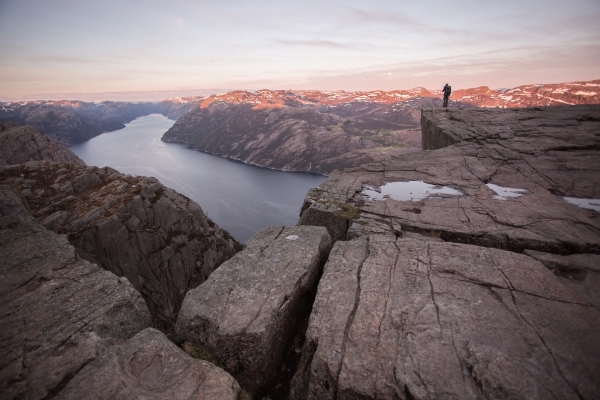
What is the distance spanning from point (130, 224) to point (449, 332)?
3876 cm

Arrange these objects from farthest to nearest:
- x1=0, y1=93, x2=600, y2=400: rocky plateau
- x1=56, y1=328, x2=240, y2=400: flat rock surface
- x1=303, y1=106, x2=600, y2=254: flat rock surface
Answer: x1=303, y1=106, x2=600, y2=254: flat rock surface → x1=0, y1=93, x2=600, y2=400: rocky plateau → x1=56, y1=328, x2=240, y2=400: flat rock surface

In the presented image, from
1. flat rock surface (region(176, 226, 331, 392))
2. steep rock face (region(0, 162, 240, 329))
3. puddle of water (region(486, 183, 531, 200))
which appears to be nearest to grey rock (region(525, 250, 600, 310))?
puddle of water (region(486, 183, 531, 200))

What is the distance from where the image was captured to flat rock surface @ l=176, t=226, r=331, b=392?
17.4 ft

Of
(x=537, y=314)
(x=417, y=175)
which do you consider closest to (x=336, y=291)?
(x=537, y=314)

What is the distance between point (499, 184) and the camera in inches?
487

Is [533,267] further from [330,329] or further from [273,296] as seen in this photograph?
[273,296]

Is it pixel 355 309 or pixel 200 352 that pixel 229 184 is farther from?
pixel 355 309

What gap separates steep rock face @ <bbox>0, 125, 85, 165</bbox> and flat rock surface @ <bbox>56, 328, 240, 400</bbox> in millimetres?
79832

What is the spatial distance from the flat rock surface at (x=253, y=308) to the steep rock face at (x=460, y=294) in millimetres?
729

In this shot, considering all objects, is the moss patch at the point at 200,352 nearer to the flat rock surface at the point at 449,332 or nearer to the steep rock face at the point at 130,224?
the flat rock surface at the point at 449,332

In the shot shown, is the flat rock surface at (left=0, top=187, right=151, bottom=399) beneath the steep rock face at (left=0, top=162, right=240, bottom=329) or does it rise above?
above

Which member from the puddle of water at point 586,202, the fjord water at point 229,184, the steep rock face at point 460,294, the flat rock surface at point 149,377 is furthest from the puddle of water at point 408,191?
the fjord water at point 229,184

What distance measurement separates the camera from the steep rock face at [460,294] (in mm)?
4229

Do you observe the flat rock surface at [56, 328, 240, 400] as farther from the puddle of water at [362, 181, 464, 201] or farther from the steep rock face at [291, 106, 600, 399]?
the puddle of water at [362, 181, 464, 201]
